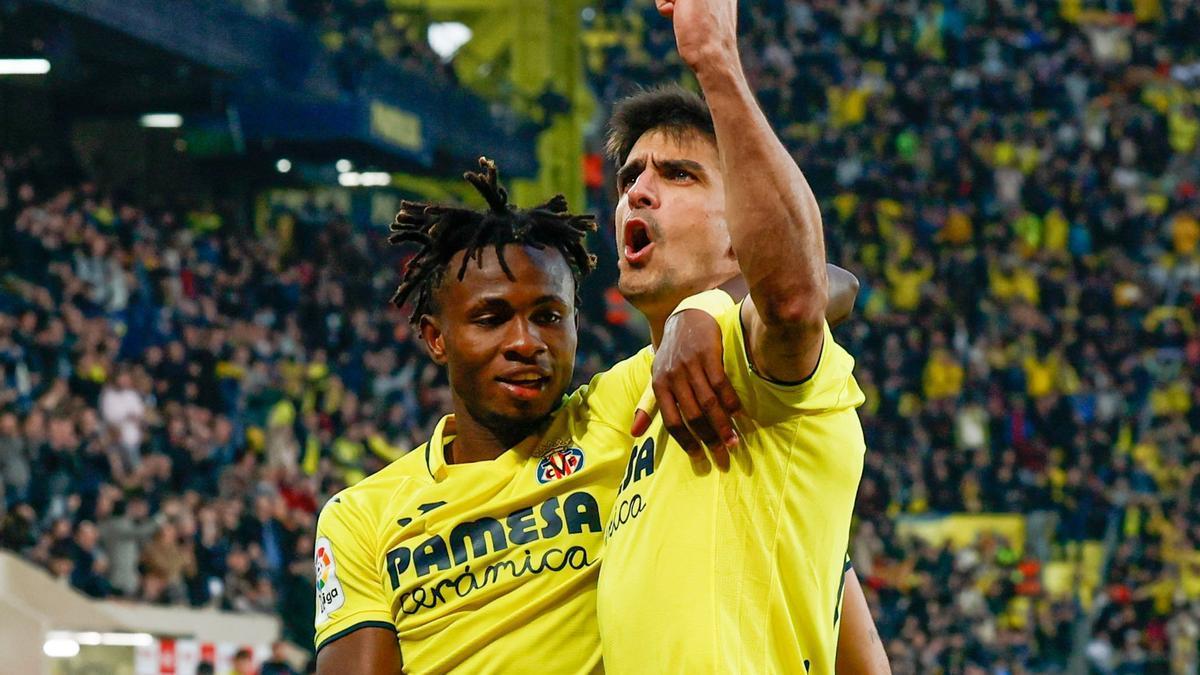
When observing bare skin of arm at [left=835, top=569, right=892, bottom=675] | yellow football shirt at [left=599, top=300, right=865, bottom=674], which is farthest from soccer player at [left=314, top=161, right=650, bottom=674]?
bare skin of arm at [left=835, top=569, right=892, bottom=675]

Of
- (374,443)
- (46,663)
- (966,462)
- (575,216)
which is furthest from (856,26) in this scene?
(575,216)

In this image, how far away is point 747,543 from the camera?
134 inches

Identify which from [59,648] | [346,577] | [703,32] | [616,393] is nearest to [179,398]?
[59,648]

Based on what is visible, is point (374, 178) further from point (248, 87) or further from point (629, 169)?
point (629, 169)

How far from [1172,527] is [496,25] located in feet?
37.1

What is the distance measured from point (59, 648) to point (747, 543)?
664cm

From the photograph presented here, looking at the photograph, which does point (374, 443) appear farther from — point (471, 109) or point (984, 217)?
point (984, 217)

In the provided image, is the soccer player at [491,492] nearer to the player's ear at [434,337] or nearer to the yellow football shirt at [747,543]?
the player's ear at [434,337]

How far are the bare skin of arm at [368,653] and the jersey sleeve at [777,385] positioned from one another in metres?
1.08

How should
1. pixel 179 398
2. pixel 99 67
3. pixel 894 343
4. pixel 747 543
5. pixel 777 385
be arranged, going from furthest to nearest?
1. pixel 894 343
2. pixel 99 67
3. pixel 179 398
4. pixel 747 543
5. pixel 777 385

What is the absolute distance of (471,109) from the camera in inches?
908

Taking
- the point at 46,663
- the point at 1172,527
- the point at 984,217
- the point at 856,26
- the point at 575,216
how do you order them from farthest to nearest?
the point at 856,26, the point at 984,217, the point at 1172,527, the point at 46,663, the point at 575,216

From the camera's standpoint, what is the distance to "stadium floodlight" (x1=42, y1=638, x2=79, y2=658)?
361 inches

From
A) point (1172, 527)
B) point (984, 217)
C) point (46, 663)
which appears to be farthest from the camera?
point (984, 217)
